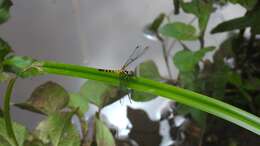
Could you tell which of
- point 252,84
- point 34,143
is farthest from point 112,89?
point 252,84

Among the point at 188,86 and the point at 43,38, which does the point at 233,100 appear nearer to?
the point at 188,86

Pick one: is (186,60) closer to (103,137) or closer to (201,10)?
(201,10)

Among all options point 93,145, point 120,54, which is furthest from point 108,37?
point 93,145

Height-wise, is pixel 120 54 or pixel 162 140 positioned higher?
pixel 120 54

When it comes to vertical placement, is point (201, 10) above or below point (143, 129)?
above

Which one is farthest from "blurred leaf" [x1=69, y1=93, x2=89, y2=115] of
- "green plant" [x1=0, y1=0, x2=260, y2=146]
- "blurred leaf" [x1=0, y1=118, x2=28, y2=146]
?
"blurred leaf" [x1=0, y1=118, x2=28, y2=146]

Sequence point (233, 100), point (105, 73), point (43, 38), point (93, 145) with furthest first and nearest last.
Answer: point (43, 38), point (233, 100), point (93, 145), point (105, 73)

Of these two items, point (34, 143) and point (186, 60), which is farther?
point (186, 60)
